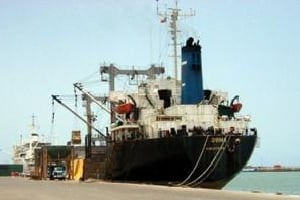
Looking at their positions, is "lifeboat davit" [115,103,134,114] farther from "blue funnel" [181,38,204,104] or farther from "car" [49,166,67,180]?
"car" [49,166,67,180]

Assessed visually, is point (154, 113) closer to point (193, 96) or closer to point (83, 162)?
point (193, 96)

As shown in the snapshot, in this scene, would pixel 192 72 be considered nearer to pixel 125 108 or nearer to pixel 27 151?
pixel 125 108

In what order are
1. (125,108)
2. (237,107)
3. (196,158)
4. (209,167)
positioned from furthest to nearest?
(125,108) → (237,107) → (209,167) → (196,158)

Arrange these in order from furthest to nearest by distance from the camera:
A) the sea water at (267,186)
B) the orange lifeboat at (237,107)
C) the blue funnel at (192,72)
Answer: the sea water at (267,186)
the orange lifeboat at (237,107)
the blue funnel at (192,72)

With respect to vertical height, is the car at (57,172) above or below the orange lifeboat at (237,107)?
below

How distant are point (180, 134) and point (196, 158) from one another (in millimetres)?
1656

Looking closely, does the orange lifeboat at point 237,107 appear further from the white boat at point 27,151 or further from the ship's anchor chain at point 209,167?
the white boat at point 27,151

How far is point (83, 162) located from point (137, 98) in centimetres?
1391

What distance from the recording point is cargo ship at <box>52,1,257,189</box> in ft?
114

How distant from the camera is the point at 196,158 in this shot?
34469mm

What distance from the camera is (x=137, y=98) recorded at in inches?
1699

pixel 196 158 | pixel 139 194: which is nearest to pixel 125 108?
pixel 196 158

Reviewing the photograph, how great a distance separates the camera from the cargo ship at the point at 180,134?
114 ft

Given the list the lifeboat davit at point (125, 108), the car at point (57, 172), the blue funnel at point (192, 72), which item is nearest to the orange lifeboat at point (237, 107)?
the blue funnel at point (192, 72)
